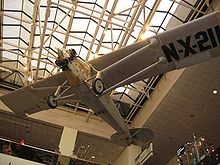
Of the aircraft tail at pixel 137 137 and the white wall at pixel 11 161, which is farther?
the aircraft tail at pixel 137 137

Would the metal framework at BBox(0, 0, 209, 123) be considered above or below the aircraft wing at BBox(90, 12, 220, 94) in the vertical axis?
above

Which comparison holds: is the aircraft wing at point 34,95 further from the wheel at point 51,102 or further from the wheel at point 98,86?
the wheel at point 98,86

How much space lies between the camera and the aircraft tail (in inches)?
564

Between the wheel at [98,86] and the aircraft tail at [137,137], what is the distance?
512 cm

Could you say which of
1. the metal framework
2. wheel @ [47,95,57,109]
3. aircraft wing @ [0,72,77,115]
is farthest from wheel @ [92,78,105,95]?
the metal framework

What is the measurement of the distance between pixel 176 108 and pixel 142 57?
10030 millimetres

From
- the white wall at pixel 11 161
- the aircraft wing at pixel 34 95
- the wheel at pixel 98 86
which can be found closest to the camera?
the wheel at pixel 98 86

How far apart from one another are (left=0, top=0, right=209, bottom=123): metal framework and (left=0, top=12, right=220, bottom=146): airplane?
13.9 feet

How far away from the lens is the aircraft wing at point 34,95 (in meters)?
11.8

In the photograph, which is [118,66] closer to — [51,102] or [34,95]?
[51,102]

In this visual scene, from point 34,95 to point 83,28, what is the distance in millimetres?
8092

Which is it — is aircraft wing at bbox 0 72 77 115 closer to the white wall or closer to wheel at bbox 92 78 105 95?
wheel at bbox 92 78 105 95

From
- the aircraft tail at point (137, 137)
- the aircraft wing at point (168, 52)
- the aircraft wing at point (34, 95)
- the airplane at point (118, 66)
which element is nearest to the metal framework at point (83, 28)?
the aircraft wing at point (34, 95)

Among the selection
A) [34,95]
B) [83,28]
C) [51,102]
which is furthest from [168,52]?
[83,28]
